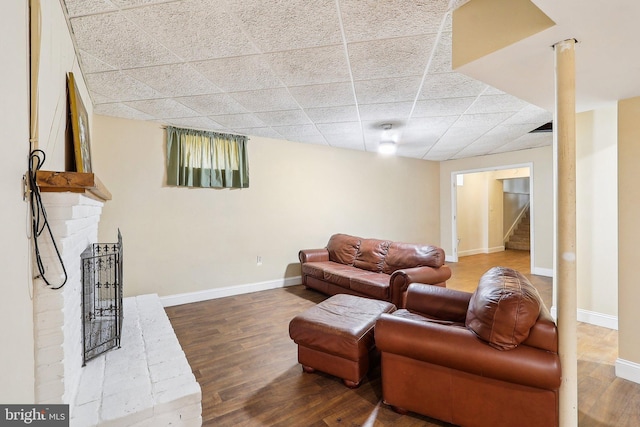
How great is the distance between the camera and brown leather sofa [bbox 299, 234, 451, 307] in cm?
353

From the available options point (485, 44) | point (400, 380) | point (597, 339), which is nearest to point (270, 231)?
point (400, 380)

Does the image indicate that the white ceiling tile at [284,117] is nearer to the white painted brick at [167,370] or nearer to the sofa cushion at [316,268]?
the sofa cushion at [316,268]

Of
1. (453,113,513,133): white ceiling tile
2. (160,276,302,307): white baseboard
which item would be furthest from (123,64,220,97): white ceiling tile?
(453,113,513,133): white ceiling tile

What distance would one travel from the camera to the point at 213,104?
10.9 ft

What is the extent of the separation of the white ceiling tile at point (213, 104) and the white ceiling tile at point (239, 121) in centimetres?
15

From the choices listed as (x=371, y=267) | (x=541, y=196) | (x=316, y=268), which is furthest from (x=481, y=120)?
(x=316, y=268)

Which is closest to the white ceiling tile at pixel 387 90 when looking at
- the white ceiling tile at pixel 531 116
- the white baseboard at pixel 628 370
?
the white ceiling tile at pixel 531 116

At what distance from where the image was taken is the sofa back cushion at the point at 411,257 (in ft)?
12.7

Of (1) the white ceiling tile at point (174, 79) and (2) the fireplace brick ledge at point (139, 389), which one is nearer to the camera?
(2) the fireplace brick ledge at point (139, 389)

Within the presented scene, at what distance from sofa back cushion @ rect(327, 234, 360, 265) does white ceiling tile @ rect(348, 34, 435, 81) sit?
2.81 meters

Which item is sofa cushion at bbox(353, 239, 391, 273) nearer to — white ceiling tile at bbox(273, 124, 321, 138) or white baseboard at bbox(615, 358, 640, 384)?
white ceiling tile at bbox(273, 124, 321, 138)

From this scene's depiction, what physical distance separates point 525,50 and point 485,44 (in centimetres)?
23

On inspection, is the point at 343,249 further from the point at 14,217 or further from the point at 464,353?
the point at 14,217

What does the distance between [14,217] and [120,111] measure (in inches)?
119
